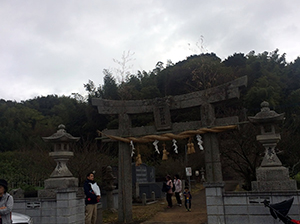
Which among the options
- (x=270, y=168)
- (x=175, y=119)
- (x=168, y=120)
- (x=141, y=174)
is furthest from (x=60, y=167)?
(x=175, y=119)

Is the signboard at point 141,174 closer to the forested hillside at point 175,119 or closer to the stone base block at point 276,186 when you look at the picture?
the forested hillside at point 175,119

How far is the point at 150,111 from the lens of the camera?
9875 millimetres

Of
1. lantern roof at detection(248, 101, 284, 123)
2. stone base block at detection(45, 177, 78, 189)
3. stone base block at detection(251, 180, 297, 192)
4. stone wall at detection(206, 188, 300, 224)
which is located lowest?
stone wall at detection(206, 188, 300, 224)

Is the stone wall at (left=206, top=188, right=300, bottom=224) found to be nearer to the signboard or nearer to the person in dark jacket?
the person in dark jacket

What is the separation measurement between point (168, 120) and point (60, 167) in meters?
3.74

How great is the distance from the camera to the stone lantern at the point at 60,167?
7.59m

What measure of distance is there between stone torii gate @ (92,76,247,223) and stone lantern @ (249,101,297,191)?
4.75 feet

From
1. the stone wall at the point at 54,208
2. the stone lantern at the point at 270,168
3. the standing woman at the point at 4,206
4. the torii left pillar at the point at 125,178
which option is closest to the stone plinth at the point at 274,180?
the stone lantern at the point at 270,168

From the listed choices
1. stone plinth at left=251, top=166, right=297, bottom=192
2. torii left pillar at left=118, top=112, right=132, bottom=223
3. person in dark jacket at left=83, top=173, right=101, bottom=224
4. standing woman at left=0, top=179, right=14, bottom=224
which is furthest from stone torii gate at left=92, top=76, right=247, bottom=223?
standing woman at left=0, top=179, right=14, bottom=224

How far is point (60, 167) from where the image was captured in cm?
788

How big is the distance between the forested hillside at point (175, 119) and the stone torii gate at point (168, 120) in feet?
3.14

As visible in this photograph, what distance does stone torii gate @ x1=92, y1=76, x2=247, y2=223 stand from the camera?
842 cm

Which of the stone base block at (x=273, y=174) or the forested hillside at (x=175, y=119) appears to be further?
the forested hillside at (x=175, y=119)

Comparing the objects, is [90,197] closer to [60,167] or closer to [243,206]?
[60,167]
